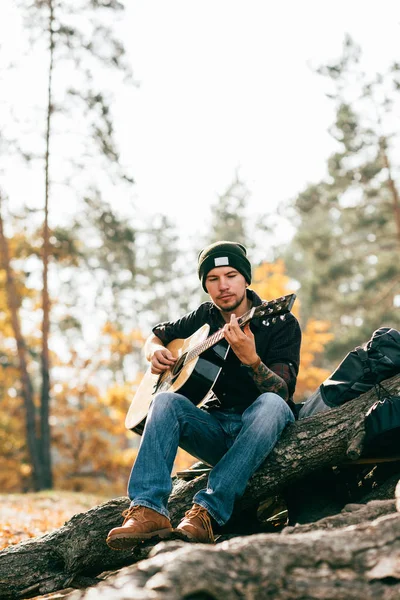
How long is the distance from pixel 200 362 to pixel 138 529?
1.03 meters

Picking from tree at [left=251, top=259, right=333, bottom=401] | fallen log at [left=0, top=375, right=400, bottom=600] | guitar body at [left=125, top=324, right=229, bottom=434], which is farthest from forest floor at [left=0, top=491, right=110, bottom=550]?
tree at [left=251, top=259, right=333, bottom=401]

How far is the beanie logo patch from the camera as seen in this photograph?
151 inches

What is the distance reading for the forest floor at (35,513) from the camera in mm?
6205

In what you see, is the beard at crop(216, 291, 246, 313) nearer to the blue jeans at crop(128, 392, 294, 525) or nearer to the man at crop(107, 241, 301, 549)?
the man at crop(107, 241, 301, 549)

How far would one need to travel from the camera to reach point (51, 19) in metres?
14.6

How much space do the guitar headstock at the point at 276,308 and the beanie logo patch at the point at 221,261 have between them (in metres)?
0.46

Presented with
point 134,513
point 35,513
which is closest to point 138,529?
point 134,513

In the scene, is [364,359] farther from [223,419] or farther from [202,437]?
[202,437]

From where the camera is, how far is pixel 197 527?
316 centimetres

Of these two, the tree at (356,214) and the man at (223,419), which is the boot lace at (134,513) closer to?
the man at (223,419)

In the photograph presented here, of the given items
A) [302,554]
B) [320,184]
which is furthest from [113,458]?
[302,554]

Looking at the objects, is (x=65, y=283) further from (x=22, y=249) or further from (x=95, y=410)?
(x=22, y=249)

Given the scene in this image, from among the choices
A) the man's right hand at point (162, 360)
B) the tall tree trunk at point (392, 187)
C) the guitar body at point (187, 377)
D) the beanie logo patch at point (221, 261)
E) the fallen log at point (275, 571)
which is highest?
the tall tree trunk at point (392, 187)

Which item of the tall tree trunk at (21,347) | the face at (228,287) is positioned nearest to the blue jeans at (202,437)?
the face at (228,287)
